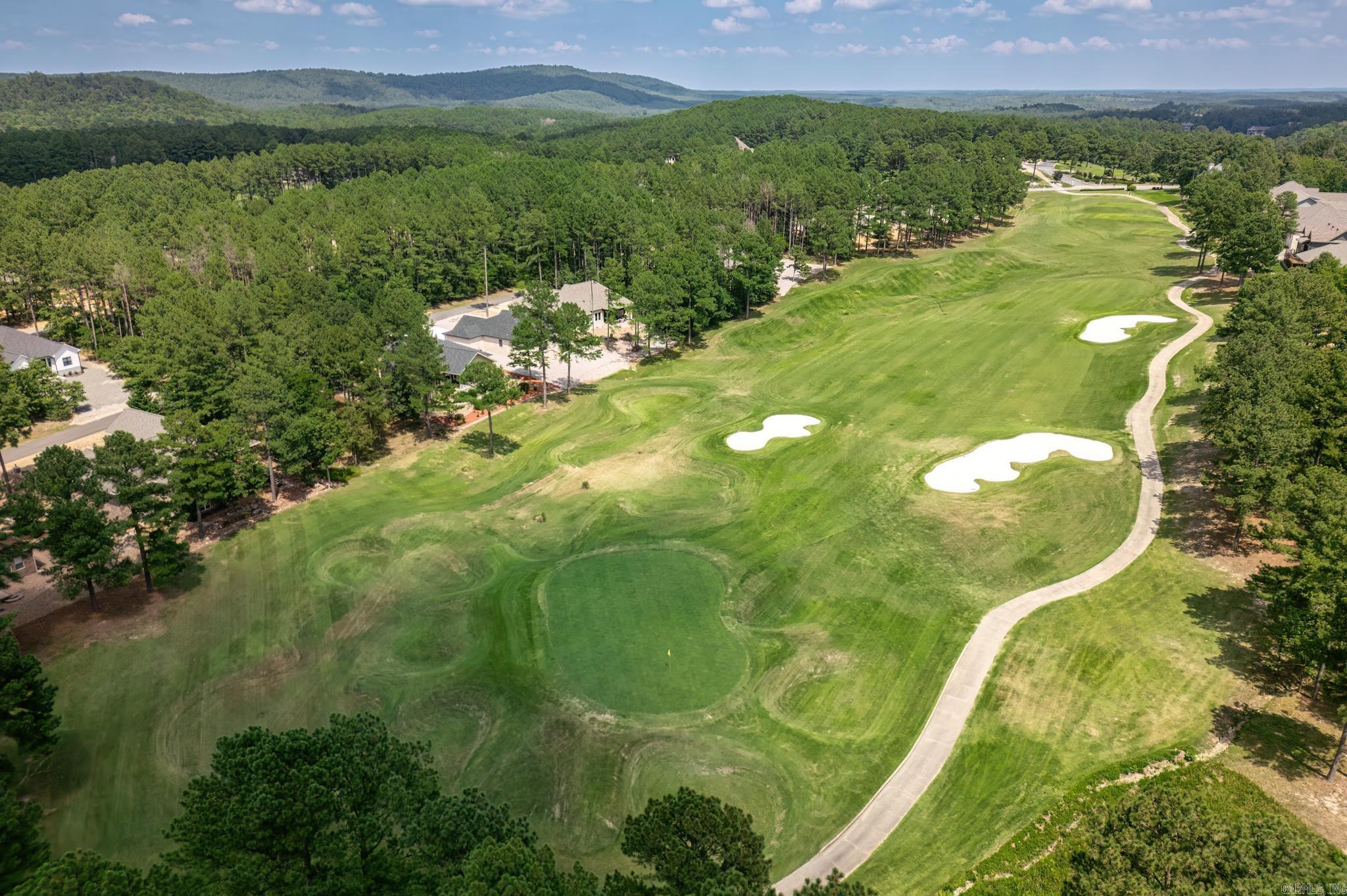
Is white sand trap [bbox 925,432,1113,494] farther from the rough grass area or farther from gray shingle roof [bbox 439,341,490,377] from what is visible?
gray shingle roof [bbox 439,341,490,377]

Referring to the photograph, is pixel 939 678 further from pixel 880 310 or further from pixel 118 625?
pixel 880 310

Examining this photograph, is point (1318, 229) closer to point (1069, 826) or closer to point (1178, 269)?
point (1178, 269)

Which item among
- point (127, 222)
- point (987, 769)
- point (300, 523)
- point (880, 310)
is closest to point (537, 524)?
point (300, 523)

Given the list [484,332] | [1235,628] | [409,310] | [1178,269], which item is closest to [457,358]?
[409,310]

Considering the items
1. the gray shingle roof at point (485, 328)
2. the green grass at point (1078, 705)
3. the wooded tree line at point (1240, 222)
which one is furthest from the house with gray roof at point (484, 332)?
the wooded tree line at point (1240, 222)

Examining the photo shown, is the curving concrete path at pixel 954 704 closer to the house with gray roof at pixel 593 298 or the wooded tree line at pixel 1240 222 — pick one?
the wooded tree line at pixel 1240 222
